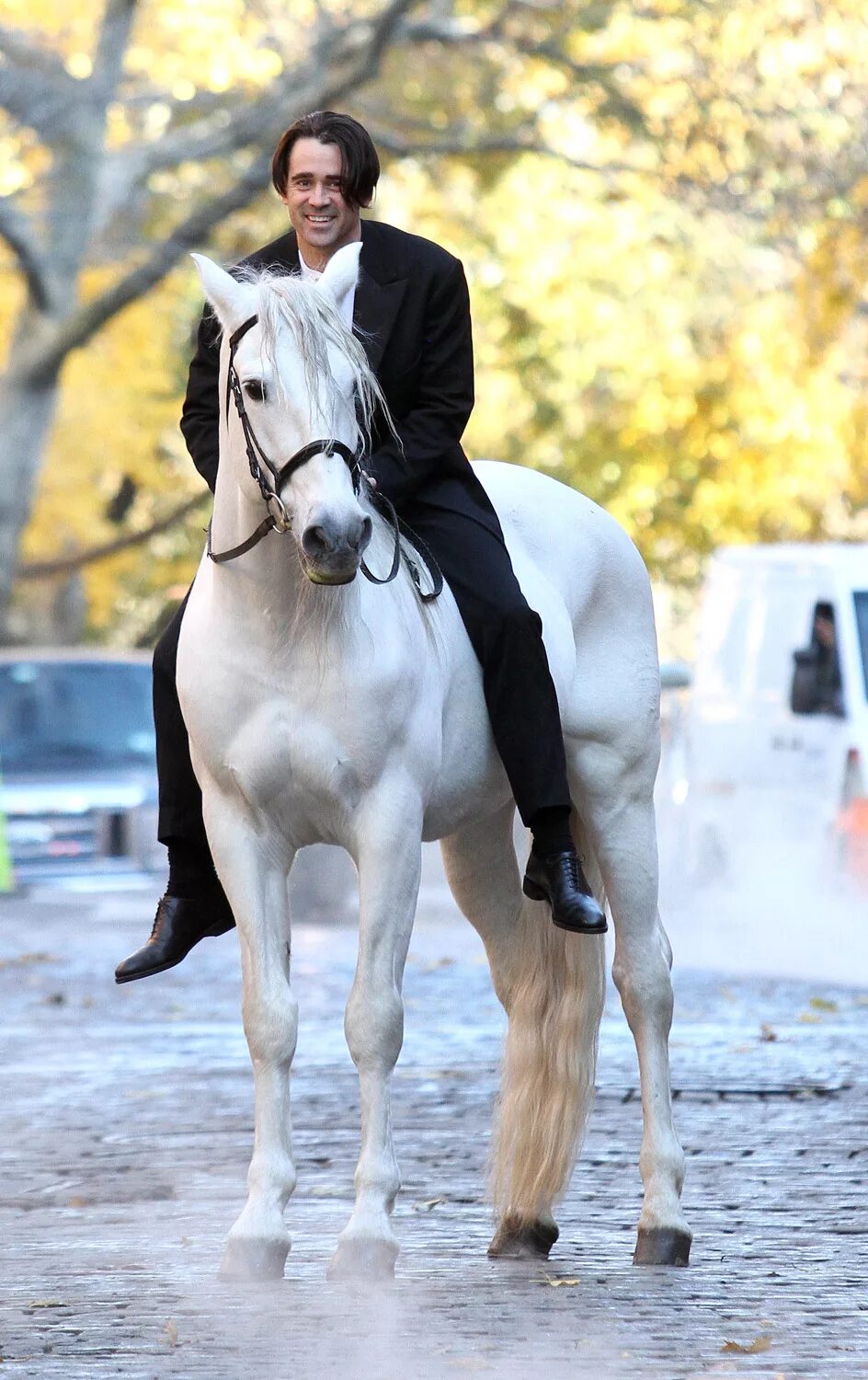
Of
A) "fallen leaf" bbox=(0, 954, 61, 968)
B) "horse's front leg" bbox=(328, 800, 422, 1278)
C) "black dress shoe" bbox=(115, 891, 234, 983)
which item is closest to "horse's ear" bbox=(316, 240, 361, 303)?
"horse's front leg" bbox=(328, 800, 422, 1278)

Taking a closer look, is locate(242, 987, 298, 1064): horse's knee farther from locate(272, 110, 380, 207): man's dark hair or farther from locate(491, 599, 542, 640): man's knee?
locate(272, 110, 380, 207): man's dark hair

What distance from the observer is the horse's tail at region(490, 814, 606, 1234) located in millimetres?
7465

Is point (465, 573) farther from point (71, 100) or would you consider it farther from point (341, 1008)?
point (71, 100)

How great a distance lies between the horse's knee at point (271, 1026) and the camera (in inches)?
267

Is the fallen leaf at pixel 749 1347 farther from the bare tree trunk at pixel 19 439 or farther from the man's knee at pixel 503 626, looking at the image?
the bare tree trunk at pixel 19 439

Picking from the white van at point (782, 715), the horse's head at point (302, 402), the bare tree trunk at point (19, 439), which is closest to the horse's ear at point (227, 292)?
the horse's head at point (302, 402)

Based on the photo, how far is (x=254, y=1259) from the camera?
6.65 m

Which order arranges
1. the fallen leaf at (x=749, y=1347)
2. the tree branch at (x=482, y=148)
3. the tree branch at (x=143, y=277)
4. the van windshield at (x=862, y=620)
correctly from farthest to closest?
the tree branch at (x=482, y=148), the tree branch at (x=143, y=277), the van windshield at (x=862, y=620), the fallen leaf at (x=749, y=1347)

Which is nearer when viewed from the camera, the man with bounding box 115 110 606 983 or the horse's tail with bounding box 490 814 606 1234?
the man with bounding box 115 110 606 983

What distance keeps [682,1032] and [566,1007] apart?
4860 millimetres

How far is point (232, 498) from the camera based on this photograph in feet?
21.8

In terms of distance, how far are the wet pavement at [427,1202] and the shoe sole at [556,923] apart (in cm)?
89

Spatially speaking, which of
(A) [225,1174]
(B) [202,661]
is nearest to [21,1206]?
(A) [225,1174]

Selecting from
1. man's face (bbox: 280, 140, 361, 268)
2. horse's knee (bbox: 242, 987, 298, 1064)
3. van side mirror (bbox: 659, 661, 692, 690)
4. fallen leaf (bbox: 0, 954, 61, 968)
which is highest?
man's face (bbox: 280, 140, 361, 268)
